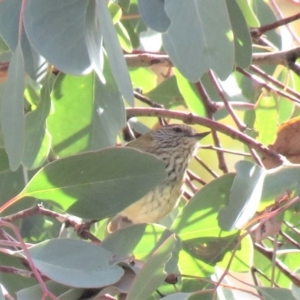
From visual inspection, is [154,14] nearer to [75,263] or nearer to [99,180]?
[99,180]

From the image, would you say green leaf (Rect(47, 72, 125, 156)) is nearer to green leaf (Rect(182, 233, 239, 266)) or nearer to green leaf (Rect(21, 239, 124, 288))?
green leaf (Rect(182, 233, 239, 266))

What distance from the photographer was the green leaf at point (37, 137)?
1.87 metres

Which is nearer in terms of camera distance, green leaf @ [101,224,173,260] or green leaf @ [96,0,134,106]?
green leaf @ [96,0,134,106]

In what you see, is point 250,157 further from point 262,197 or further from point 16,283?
point 16,283

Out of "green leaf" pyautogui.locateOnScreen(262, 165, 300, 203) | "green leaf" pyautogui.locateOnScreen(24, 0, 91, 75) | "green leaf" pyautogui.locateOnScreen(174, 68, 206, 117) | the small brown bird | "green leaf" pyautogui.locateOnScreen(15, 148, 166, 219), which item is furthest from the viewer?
the small brown bird

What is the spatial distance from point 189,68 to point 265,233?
2.00 feet

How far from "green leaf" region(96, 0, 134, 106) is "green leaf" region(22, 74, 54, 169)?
20.6 inches

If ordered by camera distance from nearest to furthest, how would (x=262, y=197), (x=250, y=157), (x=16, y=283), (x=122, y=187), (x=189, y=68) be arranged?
(x=189, y=68)
(x=122, y=187)
(x=262, y=197)
(x=16, y=283)
(x=250, y=157)

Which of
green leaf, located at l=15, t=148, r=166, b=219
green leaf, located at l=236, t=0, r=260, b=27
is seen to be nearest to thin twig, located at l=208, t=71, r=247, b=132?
green leaf, located at l=236, t=0, r=260, b=27

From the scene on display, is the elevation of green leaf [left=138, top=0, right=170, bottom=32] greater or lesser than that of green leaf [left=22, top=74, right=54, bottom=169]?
greater

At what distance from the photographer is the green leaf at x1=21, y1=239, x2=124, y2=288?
1428mm

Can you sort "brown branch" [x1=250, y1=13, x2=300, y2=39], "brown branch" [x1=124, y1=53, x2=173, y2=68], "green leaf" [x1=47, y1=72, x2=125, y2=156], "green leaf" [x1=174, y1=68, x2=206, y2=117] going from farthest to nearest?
"green leaf" [x1=174, y1=68, x2=206, y2=117] < "brown branch" [x1=124, y1=53, x2=173, y2=68] < "brown branch" [x1=250, y1=13, x2=300, y2=39] < "green leaf" [x1=47, y1=72, x2=125, y2=156]

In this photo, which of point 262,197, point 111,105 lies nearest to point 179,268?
point 262,197

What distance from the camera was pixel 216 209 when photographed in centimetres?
188
